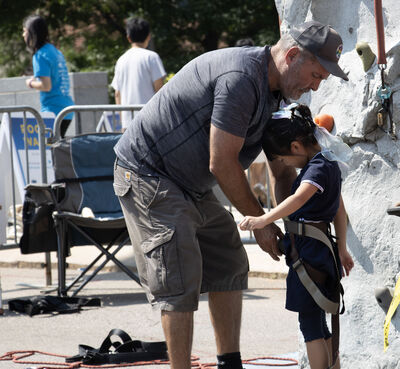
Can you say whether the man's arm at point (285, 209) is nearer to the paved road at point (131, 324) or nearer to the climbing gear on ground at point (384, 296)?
the climbing gear on ground at point (384, 296)

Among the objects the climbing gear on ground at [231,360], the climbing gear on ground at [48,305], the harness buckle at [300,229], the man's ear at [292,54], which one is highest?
the man's ear at [292,54]

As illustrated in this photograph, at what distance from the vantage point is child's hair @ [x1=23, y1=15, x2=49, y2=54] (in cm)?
870

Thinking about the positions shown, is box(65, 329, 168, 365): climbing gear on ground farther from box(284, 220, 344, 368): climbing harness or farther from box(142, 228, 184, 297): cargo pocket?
box(284, 220, 344, 368): climbing harness

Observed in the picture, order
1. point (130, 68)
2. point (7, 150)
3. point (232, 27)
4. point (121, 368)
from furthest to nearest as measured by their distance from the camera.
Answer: point (232, 27) → point (130, 68) → point (7, 150) → point (121, 368)

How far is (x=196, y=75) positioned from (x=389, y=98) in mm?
847

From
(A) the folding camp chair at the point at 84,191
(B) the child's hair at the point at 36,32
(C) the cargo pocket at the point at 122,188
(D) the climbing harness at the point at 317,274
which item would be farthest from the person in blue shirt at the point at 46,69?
(D) the climbing harness at the point at 317,274

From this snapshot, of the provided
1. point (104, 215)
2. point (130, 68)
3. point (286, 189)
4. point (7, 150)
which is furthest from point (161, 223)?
point (130, 68)

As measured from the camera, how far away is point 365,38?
412 cm

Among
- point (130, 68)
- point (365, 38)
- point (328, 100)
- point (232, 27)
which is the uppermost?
point (365, 38)

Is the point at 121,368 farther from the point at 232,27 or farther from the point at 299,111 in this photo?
the point at 232,27

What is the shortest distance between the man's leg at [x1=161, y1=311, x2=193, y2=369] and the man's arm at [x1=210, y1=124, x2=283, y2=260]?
21.4 inches

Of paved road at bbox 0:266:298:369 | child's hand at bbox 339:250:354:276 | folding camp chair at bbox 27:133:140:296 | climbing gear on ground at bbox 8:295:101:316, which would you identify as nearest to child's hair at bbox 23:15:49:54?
folding camp chair at bbox 27:133:140:296

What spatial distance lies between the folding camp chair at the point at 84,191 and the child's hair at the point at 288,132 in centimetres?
303

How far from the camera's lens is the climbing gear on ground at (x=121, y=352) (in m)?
5.05
